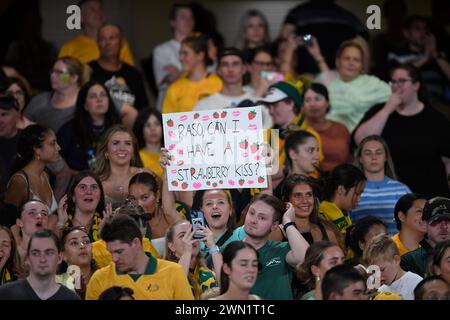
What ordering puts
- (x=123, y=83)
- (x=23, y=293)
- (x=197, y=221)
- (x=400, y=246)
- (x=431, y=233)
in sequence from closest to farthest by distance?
(x=23, y=293)
(x=197, y=221)
(x=431, y=233)
(x=400, y=246)
(x=123, y=83)

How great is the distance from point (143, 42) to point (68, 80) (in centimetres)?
364

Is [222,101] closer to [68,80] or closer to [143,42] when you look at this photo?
[68,80]

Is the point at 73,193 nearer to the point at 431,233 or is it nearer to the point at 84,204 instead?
the point at 84,204

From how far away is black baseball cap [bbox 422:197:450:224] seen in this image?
1088cm

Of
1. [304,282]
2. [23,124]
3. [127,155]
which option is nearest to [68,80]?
[23,124]

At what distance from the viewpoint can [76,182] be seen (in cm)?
1138

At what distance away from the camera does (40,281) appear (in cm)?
967

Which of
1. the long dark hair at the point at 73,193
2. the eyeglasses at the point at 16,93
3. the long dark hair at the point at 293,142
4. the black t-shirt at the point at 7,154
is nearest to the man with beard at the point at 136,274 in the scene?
the long dark hair at the point at 73,193

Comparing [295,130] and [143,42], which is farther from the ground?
[143,42]

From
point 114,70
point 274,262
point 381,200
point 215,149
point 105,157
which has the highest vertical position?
point 114,70

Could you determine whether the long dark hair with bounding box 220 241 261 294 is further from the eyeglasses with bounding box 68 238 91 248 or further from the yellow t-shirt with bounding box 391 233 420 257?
the yellow t-shirt with bounding box 391 233 420 257

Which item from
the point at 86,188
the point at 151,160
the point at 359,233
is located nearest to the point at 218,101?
the point at 151,160

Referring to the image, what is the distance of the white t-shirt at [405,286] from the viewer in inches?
402

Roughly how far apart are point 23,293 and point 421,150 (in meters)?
4.68
